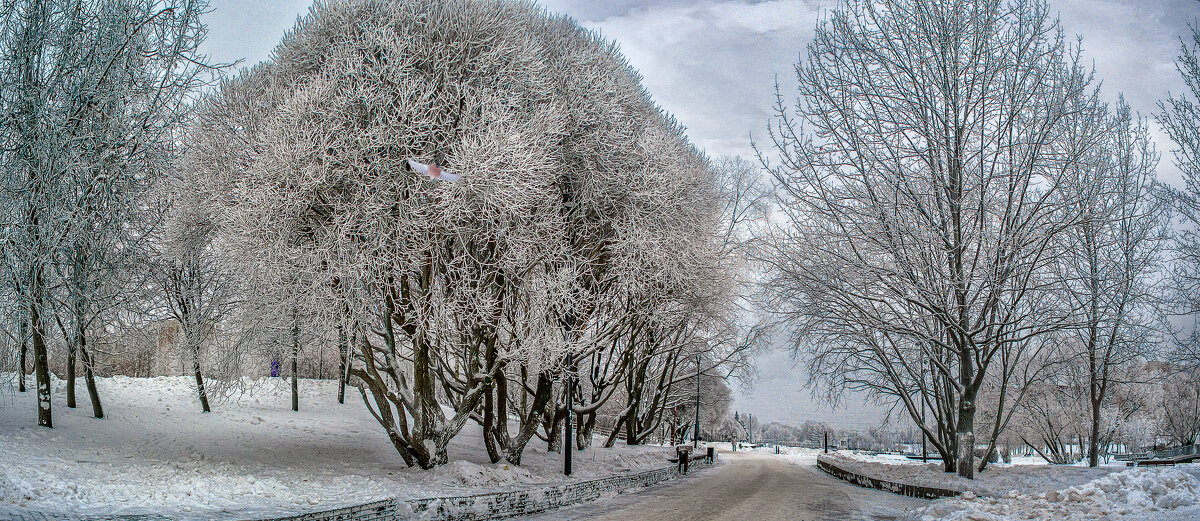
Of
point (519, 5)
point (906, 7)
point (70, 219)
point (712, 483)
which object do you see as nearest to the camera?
point (70, 219)

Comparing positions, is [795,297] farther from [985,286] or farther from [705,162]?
[705,162]

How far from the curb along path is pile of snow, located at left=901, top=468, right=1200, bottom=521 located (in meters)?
6.64

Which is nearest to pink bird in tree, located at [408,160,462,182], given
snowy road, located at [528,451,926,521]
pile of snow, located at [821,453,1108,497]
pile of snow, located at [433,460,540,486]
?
pile of snow, located at [433,460,540,486]

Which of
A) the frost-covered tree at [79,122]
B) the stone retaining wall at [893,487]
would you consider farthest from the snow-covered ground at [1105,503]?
the frost-covered tree at [79,122]

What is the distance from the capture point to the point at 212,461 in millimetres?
15766

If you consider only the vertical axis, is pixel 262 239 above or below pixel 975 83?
below

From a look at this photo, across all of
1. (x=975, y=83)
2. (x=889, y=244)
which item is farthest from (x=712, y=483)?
(x=975, y=83)

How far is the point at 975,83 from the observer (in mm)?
14141

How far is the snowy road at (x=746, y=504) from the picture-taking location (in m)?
12.0

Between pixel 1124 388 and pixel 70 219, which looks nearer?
pixel 70 219

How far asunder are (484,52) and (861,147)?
8.46 m

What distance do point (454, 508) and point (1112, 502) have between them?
346 inches

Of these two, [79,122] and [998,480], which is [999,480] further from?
[79,122]

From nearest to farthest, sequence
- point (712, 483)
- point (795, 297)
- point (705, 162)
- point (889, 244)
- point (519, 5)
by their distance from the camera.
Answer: point (889, 244) → point (795, 297) → point (519, 5) → point (712, 483) → point (705, 162)
